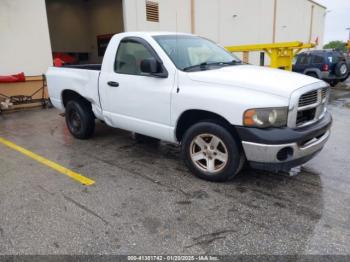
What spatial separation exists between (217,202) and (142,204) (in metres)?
0.83

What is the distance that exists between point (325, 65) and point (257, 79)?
11.1m

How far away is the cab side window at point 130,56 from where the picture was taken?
4477 mm

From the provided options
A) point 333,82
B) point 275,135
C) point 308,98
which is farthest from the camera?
point 333,82

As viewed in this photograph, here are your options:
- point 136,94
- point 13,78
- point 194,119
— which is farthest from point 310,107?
point 13,78

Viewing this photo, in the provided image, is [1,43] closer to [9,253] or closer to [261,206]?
[9,253]

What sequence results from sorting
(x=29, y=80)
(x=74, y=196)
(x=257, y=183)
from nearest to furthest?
(x=74, y=196) < (x=257, y=183) < (x=29, y=80)

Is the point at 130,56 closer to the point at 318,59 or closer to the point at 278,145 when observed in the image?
the point at 278,145

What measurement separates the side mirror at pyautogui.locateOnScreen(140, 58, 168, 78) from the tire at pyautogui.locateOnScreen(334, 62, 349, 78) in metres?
11.7

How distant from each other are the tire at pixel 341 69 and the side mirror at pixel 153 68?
11.7m

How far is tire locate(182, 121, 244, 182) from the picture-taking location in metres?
3.62

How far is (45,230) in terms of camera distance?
9.67 ft

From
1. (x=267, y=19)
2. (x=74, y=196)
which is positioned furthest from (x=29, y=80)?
(x=267, y=19)

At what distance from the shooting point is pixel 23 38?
9352 millimetres

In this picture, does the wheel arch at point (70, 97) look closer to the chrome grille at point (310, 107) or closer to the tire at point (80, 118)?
the tire at point (80, 118)
